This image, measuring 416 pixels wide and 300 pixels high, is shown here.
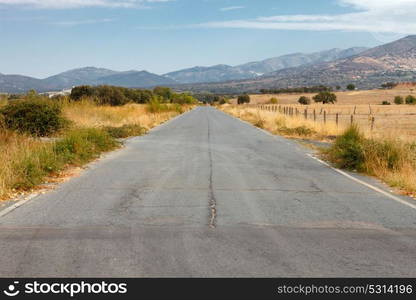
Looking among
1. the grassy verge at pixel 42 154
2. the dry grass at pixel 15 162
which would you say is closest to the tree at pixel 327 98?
the grassy verge at pixel 42 154

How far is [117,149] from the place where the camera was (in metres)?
18.4

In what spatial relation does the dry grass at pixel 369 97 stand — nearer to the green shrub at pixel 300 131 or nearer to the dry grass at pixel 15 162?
the green shrub at pixel 300 131

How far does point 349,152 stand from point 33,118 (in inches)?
486

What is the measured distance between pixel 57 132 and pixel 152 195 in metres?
11.9

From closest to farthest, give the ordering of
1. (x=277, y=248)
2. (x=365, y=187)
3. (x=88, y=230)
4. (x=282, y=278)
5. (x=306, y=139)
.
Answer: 1. (x=282, y=278)
2. (x=277, y=248)
3. (x=88, y=230)
4. (x=365, y=187)
5. (x=306, y=139)

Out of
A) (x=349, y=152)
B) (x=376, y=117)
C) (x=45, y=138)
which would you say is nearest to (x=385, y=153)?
(x=349, y=152)

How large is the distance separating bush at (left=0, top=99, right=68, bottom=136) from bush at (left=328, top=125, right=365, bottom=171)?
10.8 metres

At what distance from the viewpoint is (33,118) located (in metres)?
20.4

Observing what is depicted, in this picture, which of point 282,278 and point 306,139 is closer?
point 282,278

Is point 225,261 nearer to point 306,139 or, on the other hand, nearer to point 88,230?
point 88,230

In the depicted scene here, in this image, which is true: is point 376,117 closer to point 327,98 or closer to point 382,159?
point 382,159

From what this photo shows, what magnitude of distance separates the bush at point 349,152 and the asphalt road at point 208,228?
5.40 feet

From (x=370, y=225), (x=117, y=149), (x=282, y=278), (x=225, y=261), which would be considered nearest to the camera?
(x=282, y=278)

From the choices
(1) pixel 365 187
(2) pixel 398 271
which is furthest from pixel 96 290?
(1) pixel 365 187
